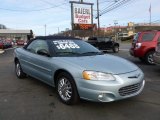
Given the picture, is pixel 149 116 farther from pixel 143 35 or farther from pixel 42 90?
pixel 143 35

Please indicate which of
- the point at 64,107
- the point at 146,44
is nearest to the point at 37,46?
the point at 64,107

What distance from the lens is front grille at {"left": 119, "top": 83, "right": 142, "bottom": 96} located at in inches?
190

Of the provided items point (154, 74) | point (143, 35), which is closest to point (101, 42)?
point (143, 35)

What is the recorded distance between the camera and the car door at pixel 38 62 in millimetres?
5957

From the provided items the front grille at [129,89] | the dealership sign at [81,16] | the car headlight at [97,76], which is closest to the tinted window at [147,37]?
the front grille at [129,89]

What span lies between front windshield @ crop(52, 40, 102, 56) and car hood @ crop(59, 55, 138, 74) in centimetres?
42

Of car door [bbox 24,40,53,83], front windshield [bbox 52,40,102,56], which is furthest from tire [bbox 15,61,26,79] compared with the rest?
front windshield [bbox 52,40,102,56]

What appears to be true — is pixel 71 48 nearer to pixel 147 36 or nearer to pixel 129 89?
pixel 129 89

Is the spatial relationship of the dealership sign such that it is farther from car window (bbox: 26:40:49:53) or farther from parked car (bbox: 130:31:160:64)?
car window (bbox: 26:40:49:53)

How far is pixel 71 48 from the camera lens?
6293 mm

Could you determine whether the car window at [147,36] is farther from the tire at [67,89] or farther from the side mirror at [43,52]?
the tire at [67,89]

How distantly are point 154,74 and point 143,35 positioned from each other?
11.2 ft

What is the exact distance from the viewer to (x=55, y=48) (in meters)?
6.18

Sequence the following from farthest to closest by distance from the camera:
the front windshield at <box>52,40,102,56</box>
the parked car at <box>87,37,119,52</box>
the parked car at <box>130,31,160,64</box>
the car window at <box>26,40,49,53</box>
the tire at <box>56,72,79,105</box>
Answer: the parked car at <box>87,37,119,52</box>, the parked car at <box>130,31,160,64</box>, the car window at <box>26,40,49,53</box>, the front windshield at <box>52,40,102,56</box>, the tire at <box>56,72,79,105</box>
